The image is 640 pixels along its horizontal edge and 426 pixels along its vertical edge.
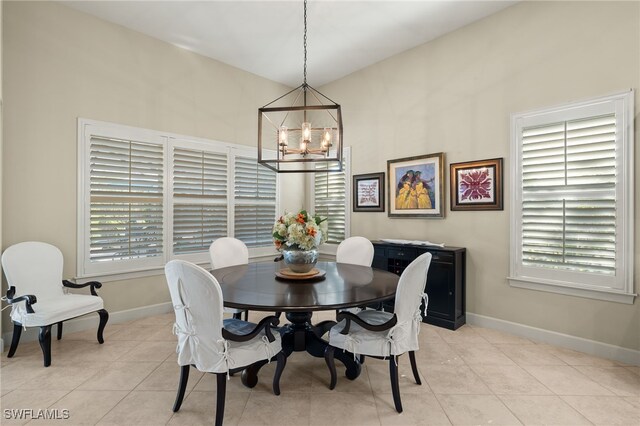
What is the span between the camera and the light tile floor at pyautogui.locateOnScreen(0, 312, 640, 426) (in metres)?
1.99

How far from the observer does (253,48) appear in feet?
13.7

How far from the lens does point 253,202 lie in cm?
495

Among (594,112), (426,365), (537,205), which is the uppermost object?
(594,112)

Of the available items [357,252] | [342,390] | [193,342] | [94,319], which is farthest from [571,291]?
[94,319]

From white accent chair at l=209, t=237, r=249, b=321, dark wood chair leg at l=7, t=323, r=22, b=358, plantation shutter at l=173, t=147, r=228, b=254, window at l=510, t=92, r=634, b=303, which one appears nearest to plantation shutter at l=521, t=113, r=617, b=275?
window at l=510, t=92, r=634, b=303

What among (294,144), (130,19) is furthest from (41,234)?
(294,144)

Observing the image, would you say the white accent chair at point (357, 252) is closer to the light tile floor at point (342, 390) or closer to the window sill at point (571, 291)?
the light tile floor at point (342, 390)

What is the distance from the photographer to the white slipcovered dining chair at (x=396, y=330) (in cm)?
203

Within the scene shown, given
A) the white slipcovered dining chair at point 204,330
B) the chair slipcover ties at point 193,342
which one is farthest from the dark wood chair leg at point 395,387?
the chair slipcover ties at point 193,342

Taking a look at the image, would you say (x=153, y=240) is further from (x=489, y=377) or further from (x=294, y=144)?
(x=489, y=377)

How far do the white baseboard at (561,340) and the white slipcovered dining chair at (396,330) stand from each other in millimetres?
1778

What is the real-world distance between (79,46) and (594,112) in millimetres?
5036

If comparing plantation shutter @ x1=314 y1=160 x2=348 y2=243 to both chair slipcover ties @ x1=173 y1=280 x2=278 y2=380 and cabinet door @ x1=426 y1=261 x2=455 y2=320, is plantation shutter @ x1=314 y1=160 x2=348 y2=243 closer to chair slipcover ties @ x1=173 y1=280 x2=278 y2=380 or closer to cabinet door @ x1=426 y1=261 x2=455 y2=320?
cabinet door @ x1=426 y1=261 x2=455 y2=320

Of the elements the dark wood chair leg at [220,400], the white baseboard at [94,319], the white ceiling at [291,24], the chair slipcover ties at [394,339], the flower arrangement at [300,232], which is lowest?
the white baseboard at [94,319]
